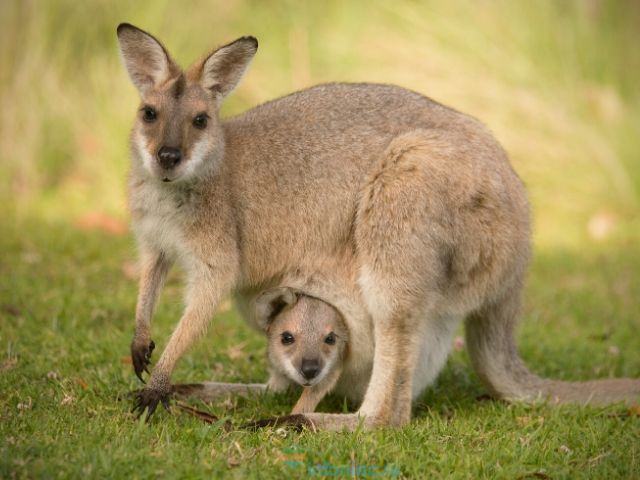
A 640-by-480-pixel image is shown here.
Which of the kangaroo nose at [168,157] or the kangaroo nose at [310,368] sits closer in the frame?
the kangaroo nose at [168,157]

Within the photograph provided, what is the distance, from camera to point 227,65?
4.46 meters

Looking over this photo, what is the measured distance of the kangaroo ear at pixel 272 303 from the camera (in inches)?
179

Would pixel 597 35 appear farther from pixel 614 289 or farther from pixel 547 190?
pixel 614 289

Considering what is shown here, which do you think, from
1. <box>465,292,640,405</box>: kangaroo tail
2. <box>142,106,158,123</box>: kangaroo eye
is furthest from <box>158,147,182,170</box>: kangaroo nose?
<box>465,292,640,405</box>: kangaroo tail

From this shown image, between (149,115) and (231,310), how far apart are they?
8.14 feet

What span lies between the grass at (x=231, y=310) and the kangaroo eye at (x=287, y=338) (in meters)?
0.36

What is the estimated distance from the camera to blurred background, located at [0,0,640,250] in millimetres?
9430

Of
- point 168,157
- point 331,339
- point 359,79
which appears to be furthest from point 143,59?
point 359,79

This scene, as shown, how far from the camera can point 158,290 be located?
4.61 meters

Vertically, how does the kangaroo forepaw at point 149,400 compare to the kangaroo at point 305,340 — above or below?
→ below

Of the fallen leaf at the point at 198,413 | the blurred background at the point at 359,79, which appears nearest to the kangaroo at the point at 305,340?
the fallen leaf at the point at 198,413

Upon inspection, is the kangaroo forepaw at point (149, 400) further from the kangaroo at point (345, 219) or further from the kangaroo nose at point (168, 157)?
the kangaroo nose at point (168, 157)

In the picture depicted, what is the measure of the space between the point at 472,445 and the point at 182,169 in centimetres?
178

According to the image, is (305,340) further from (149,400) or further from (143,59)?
(143,59)
